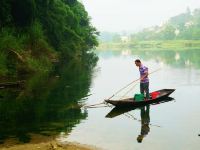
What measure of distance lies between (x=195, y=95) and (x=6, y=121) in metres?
13.8

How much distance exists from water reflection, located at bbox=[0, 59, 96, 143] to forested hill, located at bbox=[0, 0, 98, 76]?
3.63 metres

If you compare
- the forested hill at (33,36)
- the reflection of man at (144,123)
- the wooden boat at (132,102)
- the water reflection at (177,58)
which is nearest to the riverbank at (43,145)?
the reflection of man at (144,123)

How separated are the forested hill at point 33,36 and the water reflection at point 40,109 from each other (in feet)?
11.9

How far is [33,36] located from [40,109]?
22.6 m

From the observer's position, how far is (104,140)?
15812 millimetres

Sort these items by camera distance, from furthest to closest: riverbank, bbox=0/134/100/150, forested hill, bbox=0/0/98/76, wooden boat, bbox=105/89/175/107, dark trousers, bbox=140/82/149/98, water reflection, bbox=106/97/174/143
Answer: forested hill, bbox=0/0/98/76
dark trousers, bbox=140/82/149/98
wooden boat, bbox=105/89/175/107
water reflection, bbox=106/97/174/143
riverbank, bbox=0/134/100/150

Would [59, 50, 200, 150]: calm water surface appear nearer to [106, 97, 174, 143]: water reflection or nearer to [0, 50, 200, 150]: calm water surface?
[0, 50, 200, 150]: calm water surface

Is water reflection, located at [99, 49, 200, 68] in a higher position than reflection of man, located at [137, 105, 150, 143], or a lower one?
higher

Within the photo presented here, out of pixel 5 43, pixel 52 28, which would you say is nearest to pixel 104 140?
pixel 5 43

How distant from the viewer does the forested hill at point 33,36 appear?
3622 cm

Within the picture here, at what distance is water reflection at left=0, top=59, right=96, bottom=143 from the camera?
56.2 feet

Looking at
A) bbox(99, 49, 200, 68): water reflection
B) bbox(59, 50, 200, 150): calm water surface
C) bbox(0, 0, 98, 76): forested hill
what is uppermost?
bbox(0, 0, 98, 76): forested hill

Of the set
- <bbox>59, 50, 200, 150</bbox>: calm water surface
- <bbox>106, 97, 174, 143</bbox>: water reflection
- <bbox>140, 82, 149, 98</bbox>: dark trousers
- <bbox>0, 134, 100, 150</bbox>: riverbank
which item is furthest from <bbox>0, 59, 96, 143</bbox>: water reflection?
<bbox>140, 82, 149, 98</bbox>: dark trousers

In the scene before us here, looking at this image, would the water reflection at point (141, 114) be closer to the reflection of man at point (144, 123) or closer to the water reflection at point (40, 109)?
the reflection of man at point (144, 123)
